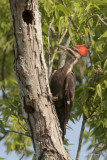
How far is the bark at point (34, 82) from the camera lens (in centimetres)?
434

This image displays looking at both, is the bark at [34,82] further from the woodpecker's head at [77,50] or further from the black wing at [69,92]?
the woodpecker's head at [77,50]

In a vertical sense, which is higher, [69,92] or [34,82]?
[34,82]

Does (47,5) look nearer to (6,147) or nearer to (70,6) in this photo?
(70,6)

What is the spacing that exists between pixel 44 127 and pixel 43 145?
0.21 m

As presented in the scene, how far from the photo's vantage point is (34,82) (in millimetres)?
4438

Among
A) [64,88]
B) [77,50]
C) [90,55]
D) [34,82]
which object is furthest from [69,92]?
[34,82]

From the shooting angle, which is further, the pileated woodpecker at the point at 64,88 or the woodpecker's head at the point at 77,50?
the woodpecker's head at the point at 77,50

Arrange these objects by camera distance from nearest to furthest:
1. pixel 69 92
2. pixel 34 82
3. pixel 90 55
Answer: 1. pixel 34 82
2. pixel 69 92
3. pixel 90 55

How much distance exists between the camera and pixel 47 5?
18.6 feet

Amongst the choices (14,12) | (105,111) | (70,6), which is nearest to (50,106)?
(14,12)

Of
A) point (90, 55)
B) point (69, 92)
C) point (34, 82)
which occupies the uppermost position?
point (90, 55)

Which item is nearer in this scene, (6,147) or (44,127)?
(44,127)

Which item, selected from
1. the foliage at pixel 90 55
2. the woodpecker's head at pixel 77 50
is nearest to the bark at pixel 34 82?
the foliage at pixel 90 55

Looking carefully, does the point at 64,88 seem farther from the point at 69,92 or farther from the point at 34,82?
the point at 34,82
